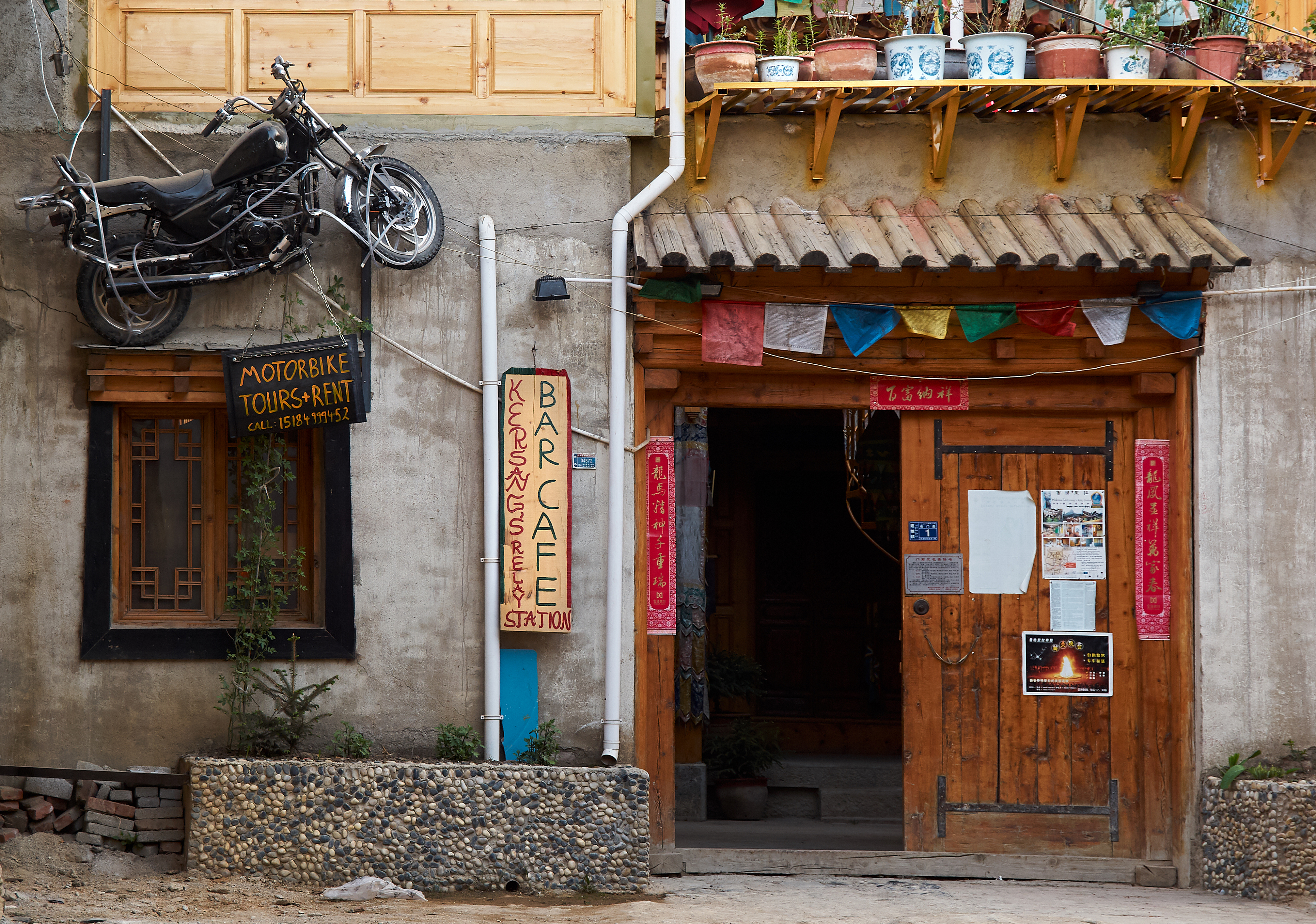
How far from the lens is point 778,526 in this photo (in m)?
11.9

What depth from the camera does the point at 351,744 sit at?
22.9 feet

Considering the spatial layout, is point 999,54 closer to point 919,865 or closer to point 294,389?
point 294,389

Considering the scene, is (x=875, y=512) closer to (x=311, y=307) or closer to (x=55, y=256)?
(x=311, y=307)

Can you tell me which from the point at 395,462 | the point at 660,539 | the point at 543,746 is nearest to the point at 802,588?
the point at 660,539

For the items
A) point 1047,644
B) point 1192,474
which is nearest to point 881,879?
point 1047,644

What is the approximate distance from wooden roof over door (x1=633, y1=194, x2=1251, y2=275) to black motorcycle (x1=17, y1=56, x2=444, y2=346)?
1.41 meters

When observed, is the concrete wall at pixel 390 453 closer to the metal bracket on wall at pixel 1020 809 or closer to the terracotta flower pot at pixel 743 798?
the metal bracket on wall at pixel 1020 809

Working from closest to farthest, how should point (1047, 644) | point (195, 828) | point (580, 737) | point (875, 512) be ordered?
1. point (195, 828)
2. point (580, 737)
3. point (1047, 644)
4. point (875, 512)

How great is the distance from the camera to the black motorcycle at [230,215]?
675cm

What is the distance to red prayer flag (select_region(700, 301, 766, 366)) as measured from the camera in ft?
24.0

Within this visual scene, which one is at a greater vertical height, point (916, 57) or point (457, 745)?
point (916, 57)

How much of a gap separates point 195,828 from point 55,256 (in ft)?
10.9

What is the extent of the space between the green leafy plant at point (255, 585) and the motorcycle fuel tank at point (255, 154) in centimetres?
145

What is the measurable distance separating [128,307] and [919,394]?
4.65m
